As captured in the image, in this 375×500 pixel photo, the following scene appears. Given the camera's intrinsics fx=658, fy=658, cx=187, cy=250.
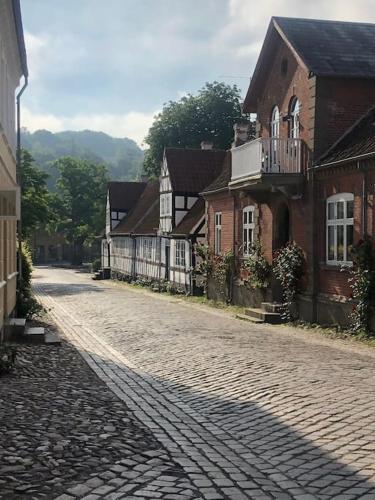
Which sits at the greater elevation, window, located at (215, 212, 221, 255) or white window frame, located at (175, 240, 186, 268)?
window, located at (215, 212, 221, 255)

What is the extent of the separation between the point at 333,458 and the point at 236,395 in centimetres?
290

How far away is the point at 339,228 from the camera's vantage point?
53.7ft

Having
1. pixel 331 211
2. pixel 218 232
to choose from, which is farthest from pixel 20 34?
pixel 218 232

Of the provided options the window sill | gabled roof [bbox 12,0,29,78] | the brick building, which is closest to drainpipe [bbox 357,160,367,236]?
the brick building

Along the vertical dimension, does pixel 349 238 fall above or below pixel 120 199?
below

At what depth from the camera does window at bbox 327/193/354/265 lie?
1591 cm

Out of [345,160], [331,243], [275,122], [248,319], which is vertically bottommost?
[248,319]

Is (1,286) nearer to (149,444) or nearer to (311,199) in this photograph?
(149,444)

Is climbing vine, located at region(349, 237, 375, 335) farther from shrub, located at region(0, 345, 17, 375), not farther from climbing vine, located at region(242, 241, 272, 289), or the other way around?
shrub, located at region(0, 345, 17, 375)

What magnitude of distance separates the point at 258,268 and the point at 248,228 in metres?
2.68

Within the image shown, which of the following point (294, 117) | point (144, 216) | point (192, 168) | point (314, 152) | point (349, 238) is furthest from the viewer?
point (144, 216)

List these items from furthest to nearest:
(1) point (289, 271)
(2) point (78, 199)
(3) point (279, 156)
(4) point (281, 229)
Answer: (2) point (78, 199) < (4) point (281, 229) < (3) point (279, 156) < (1) point (289, 271)

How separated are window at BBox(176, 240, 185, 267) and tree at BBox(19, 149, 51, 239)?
11.3 metres

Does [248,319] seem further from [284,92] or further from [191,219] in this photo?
[191,219]
